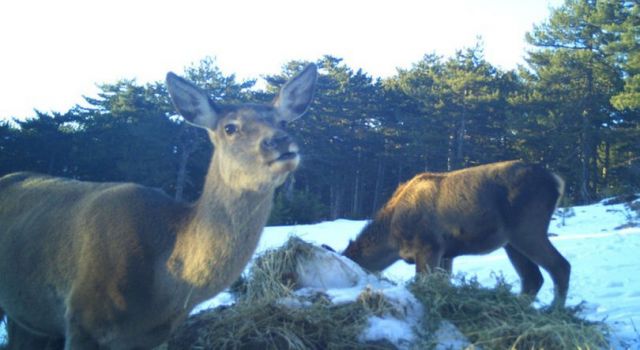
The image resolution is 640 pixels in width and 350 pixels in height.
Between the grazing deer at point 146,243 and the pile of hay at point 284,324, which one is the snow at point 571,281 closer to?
the pile of hay at point 284,324

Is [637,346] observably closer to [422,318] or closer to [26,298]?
[422,318]

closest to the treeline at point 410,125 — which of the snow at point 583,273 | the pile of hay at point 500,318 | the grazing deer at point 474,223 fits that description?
the snow at point 583,273

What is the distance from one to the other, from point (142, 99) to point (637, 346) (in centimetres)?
3404

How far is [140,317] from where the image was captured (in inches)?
160

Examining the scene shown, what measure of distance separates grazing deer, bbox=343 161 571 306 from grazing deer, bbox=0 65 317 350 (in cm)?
487

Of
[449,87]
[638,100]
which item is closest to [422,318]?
[638,100]

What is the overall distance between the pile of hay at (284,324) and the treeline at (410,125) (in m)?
22.6

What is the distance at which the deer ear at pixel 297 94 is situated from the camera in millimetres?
5230

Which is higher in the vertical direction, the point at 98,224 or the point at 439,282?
the point at 98,224

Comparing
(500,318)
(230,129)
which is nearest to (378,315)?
(500,318)

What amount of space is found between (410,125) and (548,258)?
32.0 meters

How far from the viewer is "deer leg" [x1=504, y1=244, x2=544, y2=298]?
29.0 ft

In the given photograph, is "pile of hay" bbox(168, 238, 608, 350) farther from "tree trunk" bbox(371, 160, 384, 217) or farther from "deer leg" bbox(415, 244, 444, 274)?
"tree trunk" bbox(371, 160, 384, 217)

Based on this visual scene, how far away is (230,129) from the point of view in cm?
461
